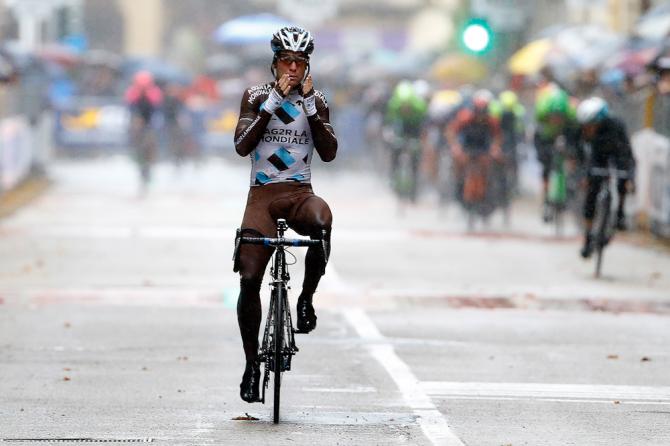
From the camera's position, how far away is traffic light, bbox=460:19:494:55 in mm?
24938

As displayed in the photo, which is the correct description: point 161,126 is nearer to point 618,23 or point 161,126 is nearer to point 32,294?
point 618,23

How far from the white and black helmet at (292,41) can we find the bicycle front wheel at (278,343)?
1.20 meters

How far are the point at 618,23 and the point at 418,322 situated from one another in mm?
25741

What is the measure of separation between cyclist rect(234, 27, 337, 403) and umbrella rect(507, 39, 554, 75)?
23.9 meters

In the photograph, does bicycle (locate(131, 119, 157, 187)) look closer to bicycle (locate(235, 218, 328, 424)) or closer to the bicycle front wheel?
bicycle (locate(235, 218, 328, 424))

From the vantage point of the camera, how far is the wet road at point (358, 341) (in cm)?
922

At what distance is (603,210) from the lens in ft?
60.6

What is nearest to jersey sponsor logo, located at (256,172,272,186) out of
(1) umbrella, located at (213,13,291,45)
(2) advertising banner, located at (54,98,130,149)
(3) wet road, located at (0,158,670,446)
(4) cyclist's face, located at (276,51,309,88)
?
(4) cyclist's face, located at (276,51,309,88)

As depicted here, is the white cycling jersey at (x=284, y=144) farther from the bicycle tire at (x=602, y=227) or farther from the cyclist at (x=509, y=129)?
the cyclist at (x=509, y=129)

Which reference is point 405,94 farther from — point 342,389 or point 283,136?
point 283,136

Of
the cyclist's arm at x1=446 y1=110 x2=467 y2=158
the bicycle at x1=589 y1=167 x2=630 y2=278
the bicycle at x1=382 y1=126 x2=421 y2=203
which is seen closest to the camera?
the bicycle at x1=589 y1=167 x2=630 y2=278

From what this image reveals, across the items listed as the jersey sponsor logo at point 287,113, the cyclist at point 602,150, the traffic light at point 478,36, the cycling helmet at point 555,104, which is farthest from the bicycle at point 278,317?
the traffic light at point 478,36

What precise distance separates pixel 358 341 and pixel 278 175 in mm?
3502

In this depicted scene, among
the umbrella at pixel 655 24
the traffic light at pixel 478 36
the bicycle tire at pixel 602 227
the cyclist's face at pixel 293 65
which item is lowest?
the bicycle tire at pixel 602 227
